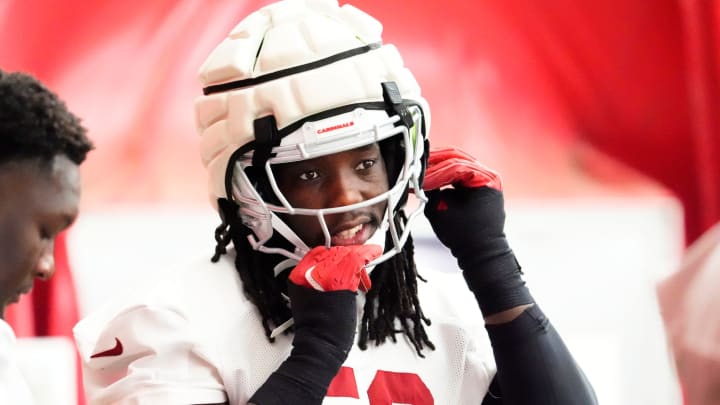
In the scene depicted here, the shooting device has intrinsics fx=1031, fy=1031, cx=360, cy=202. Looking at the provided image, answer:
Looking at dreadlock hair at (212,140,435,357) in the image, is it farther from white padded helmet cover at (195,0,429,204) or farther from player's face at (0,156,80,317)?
player's face at (0,156,80,317)

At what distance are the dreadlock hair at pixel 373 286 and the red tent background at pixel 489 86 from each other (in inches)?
26.3

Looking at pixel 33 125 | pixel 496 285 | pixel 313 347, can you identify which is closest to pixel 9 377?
pixel 33 125

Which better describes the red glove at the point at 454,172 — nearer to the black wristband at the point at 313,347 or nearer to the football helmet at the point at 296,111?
the football helmet at the point at 296,111

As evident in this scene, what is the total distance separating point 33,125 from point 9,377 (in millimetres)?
253

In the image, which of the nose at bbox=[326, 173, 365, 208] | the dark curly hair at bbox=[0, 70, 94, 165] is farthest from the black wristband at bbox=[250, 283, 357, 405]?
the dark curly hair at bbox=[0, 70, 94, 165]

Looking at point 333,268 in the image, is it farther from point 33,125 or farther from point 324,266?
point 33,125

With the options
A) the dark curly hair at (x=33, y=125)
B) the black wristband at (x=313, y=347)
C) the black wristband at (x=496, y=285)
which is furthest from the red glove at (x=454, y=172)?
the dark curly hair at (x=33, y=125)

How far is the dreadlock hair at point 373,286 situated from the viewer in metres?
1.34

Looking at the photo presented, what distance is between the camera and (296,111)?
129 cm

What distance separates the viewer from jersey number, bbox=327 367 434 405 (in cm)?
130

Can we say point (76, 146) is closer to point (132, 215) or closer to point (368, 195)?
point (368, 195)

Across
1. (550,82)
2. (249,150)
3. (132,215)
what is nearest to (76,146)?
(249,150)

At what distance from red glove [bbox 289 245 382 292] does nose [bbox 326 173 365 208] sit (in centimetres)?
A: 6

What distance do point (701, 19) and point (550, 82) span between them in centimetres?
39
